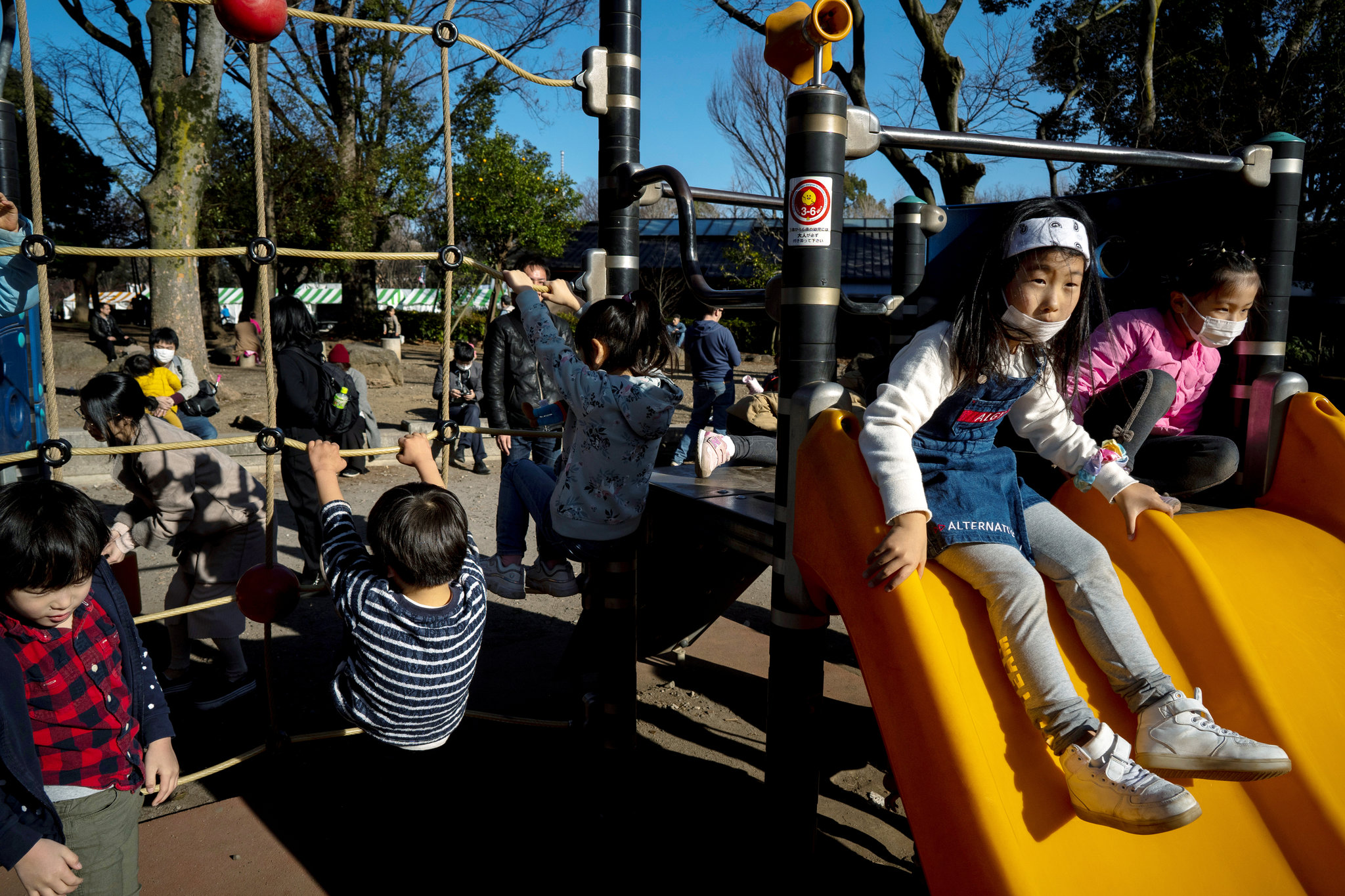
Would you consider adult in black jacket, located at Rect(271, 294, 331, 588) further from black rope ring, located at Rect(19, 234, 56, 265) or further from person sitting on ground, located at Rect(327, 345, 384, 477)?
black rope ring, located at Rect(19, 234, 56, 265)

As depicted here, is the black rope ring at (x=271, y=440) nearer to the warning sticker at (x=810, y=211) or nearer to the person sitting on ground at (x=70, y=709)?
the person sitting on ground at (x=70, y=709)

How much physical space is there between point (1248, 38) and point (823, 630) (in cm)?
1525

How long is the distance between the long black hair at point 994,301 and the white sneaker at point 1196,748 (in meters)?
0.81

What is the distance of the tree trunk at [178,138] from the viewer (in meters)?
10.6

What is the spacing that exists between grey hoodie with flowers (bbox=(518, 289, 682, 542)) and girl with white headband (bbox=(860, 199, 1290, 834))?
82 centimetres

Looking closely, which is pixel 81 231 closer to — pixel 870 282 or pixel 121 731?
pixel 870 282

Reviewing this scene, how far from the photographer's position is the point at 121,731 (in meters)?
1.92

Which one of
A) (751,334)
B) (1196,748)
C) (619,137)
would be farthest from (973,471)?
(751,334)

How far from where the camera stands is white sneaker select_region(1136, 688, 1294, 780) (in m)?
1.70

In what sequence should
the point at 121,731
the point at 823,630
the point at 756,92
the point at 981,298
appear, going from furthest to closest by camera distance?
1. the point at 756,92
2. the point at 823,630
3. the point at 981,298
4. the point at 121,731

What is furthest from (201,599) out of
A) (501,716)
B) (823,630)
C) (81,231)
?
(81,231)

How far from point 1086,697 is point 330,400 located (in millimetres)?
3963

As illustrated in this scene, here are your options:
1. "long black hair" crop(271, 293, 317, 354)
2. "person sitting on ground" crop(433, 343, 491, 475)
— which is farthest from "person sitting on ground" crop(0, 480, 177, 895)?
"person sitting on ground" crop(433, 343, 491, 475)

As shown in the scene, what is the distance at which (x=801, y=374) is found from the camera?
2264 millimetres
